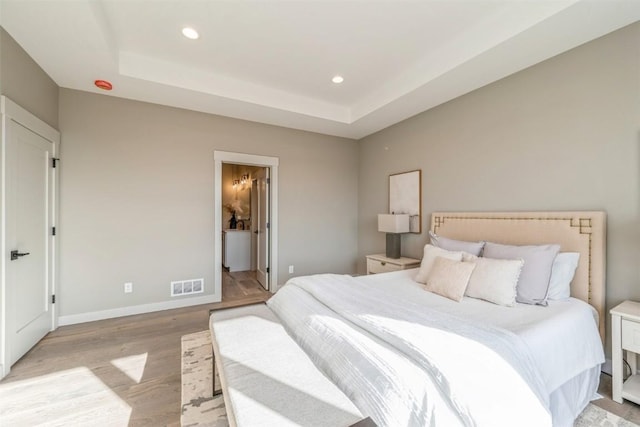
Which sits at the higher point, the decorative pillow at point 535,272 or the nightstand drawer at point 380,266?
the decorative pillow at point 535,272

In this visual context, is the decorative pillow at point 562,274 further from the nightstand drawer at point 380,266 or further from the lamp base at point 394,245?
the lamp base at point 394,245

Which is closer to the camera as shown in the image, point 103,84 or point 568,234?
point 568,234

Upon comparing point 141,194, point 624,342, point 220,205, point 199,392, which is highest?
point 141,194

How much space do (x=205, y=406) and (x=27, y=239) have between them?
7.86 feet

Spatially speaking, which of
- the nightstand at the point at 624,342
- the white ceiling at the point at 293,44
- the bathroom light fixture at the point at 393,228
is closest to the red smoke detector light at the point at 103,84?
the white ceiling at the point at 293,44

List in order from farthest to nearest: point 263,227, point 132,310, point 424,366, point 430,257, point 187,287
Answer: point 263,227
point 187,287
point 132,310
point 430,257
point 424,366

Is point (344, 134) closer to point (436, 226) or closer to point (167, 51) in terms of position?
point (436, 226)

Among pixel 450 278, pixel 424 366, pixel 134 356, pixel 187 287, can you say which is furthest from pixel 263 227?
pixel 424 366

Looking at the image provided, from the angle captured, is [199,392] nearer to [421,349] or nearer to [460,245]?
[421,349]

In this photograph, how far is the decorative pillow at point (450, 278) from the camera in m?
2.21

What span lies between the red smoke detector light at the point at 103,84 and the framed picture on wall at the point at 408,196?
380 cm

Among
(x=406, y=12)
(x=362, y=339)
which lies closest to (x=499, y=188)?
(x=406, y=12)

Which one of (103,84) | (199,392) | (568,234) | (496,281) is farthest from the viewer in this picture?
(103,84)

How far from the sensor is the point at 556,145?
2436 mm
